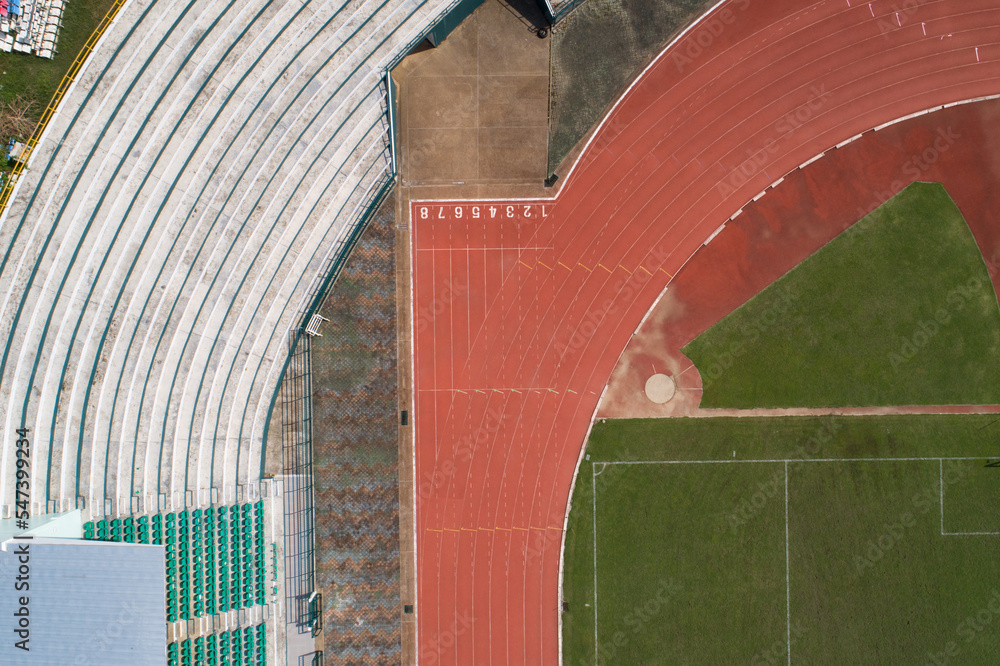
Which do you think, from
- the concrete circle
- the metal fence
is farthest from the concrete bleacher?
the concrete circle

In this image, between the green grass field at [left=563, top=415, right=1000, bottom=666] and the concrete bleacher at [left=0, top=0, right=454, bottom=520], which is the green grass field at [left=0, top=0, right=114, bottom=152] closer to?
the concrete bleacher at [left=0, top=0, right=454, bottom=520]

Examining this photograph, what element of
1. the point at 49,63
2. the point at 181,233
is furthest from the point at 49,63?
the point at 181,233

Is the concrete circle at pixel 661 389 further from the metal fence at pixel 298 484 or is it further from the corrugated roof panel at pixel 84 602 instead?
the corrugated roof panel at pixel 84 602

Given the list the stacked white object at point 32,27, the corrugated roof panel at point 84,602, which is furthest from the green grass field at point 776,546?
the stacked white object at point 32,27

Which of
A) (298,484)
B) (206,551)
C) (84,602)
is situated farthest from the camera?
(298,484)

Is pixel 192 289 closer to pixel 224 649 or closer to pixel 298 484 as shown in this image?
pixel 298 484
